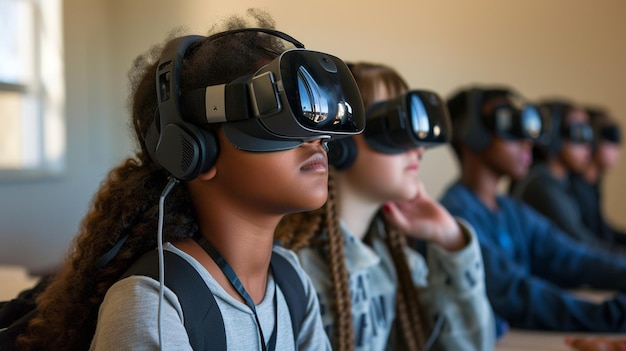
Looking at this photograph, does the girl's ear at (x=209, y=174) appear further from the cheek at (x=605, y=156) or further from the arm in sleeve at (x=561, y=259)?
the cheek at (x=605, y=156)

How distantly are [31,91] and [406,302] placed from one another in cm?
86

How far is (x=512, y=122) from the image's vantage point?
5.60 feet

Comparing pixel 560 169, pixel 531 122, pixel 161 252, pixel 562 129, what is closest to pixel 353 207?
pixel 161 252

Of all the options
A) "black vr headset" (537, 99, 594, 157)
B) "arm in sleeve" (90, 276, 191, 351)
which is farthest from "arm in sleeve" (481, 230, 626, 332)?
"black vr headset" (537, 99, 594, 157)

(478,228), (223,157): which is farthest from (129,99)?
(478,228)

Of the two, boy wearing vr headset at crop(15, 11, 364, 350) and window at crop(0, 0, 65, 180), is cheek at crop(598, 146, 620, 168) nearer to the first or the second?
window at crop(0, 0, 65, 180)

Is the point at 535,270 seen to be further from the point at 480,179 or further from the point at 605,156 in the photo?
the point at 605,156

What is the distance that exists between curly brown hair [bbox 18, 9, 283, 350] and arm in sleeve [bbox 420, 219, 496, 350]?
22.6 inches

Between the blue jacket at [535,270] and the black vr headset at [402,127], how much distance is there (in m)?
0.59

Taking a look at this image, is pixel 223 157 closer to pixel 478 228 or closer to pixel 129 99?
pixel 129 99

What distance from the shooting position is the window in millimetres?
1236

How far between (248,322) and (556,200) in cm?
211

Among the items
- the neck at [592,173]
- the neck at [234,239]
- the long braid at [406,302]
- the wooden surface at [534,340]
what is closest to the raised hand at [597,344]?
the wooden surface at [534,340]

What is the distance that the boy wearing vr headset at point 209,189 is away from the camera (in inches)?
24.1
